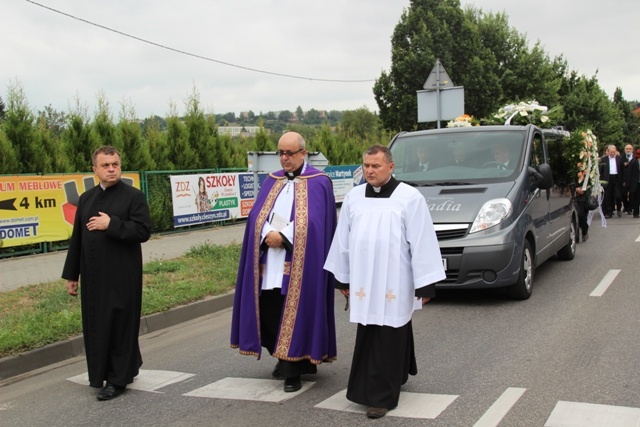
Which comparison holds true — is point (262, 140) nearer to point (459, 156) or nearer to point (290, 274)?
point (459, 156)

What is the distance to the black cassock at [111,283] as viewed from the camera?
524 centimetres

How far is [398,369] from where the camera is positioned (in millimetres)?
4594


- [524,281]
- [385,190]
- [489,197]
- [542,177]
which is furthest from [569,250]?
[385,190]

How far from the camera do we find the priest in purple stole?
5164 millimetres

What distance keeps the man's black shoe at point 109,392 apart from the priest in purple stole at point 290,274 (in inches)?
35.5

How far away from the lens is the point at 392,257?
4.54 meters

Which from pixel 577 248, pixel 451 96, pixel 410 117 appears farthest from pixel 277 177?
pixel 410 117

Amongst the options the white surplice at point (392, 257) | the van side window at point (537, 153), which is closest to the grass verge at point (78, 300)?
the white surplice at point (392, 257)

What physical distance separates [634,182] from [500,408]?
15833 mm

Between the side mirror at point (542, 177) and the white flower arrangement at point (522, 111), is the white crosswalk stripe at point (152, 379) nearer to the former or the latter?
the side mirror at point (542, 177)

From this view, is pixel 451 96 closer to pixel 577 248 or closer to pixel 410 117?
pixel 577 248

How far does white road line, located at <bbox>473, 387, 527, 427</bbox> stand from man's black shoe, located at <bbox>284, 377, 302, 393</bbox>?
4.56 feet

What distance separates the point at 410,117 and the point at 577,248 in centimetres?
2725

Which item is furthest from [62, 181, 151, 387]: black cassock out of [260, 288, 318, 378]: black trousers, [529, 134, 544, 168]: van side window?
[529, 134, 544, 168]: van side window
